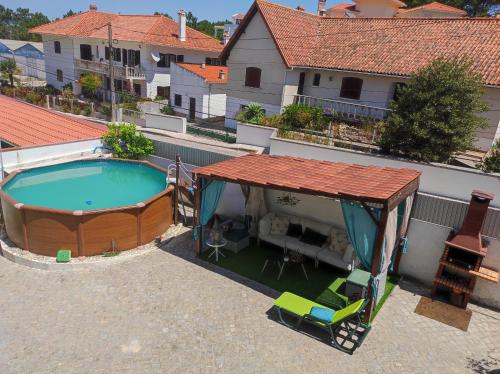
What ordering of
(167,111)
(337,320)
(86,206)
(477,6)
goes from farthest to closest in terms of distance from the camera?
(477,6) → (167,111) → (86,206) → (337,320)

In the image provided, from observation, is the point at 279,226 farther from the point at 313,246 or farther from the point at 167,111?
the point at 167,111

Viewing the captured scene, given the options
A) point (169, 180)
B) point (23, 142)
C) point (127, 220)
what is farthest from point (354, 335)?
point (23, 142)

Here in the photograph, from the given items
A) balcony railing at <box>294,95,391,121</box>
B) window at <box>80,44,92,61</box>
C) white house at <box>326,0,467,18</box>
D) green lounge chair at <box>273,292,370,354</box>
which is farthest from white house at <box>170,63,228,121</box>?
white house at <box>326,0,467,18</box>

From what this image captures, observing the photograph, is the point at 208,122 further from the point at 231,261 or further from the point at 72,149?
the point at 231,261

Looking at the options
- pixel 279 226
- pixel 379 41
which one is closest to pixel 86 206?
pixel 279 226

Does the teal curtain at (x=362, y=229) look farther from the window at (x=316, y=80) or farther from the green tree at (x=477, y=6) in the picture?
the green tree at (x=477, y=6)

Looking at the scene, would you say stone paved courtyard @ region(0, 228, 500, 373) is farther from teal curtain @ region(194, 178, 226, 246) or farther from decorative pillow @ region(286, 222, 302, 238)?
decorative pillow @ region(286, 222, 302, 238)

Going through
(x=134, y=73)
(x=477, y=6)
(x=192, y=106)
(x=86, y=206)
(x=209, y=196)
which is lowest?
(x=86, y=206)
